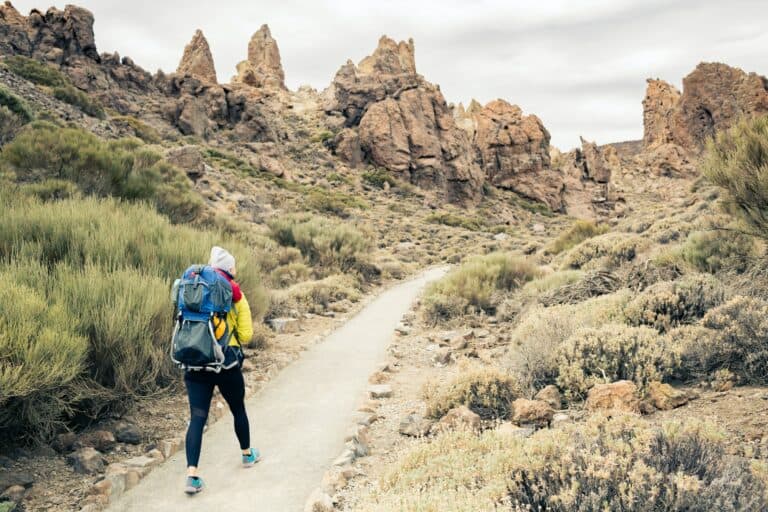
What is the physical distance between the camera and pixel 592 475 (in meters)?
2.68

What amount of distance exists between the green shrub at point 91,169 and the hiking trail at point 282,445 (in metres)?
8.27

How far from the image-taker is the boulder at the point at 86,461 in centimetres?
427

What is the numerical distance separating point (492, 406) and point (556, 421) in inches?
30.7

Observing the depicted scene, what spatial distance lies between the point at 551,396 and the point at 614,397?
728mm

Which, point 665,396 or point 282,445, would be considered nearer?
point 665,396

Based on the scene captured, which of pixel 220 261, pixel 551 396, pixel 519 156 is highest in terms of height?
pixel 519 156

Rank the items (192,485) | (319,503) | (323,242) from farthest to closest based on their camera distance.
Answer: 1. (323,242)
2. (192,485)
3. (319,503)

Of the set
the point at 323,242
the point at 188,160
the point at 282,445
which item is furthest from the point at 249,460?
the point at 188,160

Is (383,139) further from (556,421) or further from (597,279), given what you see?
(556,421)

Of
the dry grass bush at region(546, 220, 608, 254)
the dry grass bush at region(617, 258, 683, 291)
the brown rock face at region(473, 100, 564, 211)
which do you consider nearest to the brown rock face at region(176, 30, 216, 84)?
the brown rock face at region(473, 100, 564, 211)

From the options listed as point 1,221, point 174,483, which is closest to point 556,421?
point 174,483

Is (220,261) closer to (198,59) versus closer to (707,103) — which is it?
(198,59)

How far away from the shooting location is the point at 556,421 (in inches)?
176

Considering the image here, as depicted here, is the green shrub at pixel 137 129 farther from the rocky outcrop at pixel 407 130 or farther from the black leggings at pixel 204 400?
the black leggings at pixel 204 400
